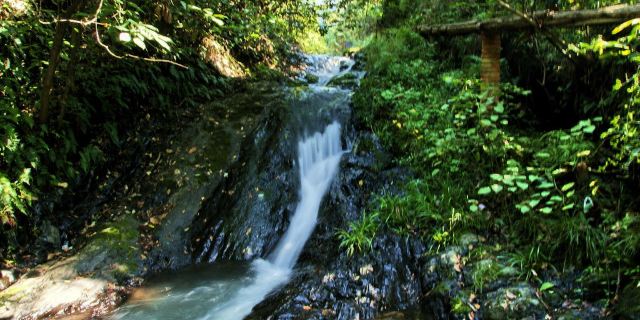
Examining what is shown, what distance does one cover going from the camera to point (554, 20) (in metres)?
4.56

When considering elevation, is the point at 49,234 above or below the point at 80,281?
above

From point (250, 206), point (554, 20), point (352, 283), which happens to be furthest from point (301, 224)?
point (554, 20)

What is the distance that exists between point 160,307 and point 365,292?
236cm

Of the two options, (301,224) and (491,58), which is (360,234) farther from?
(491,58)

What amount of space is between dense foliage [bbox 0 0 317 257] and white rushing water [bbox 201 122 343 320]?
231cm

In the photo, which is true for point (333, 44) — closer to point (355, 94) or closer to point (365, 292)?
point (355, 94)

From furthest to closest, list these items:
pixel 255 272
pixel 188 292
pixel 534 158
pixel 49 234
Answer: pixel 49 234, pixel 255 272, pixel 188 292, pixel 534 158

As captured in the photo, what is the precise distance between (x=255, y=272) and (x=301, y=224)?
1.07 m

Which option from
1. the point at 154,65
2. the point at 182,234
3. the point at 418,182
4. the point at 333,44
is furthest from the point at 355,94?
the point at 333,44

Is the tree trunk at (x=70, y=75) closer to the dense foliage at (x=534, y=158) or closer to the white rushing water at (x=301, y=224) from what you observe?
the white rushing water at (x=301, y=224)

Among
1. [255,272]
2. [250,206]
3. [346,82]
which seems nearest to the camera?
[255,272]

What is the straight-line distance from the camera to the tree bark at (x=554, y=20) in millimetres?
4012

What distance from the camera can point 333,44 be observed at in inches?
820

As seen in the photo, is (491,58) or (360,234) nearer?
(360,234)
